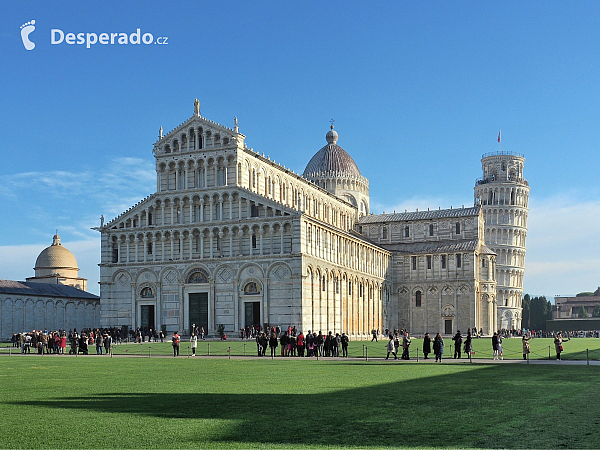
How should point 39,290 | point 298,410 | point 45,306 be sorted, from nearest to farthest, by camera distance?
point 298,410, point 45,306, point 39,290

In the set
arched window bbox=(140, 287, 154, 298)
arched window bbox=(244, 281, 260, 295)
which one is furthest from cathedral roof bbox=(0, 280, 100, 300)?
arched window bbox=(244, 281, 260, 295)

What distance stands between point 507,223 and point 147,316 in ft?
230

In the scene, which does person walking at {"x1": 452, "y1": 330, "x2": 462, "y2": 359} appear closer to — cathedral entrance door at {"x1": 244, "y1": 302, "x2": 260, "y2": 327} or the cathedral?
the cathedral

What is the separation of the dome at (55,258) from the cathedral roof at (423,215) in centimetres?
4431

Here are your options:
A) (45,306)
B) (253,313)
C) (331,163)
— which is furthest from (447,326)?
(45,306)

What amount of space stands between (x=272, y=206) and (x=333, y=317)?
13848 millimetres

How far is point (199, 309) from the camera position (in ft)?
242

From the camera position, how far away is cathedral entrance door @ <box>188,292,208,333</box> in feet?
241

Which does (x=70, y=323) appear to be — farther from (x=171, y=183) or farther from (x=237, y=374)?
(x=237, y=374)

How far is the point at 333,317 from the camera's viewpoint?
7644cm

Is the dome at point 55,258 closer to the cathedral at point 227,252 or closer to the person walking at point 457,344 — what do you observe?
the cathedral at point 227,252

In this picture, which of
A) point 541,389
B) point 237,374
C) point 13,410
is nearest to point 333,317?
point 237,374

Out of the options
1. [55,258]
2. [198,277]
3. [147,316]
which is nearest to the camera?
[198,277]

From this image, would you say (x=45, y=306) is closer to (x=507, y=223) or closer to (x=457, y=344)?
(x=457, y=344)
